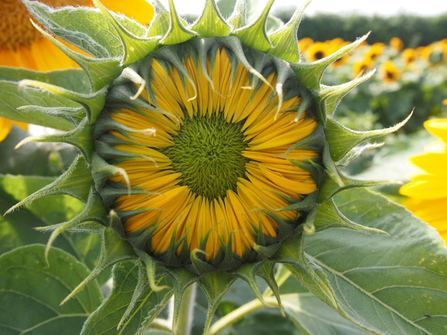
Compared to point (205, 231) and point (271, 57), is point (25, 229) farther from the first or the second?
point (271, 57)

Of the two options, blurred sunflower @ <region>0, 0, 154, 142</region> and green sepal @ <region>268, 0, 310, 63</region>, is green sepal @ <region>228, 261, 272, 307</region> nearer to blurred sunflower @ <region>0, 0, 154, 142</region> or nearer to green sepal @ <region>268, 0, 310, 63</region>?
green sepal @ <region>268, 0, 310, 63</region>

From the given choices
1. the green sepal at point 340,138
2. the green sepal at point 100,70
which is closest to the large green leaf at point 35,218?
the green sepal at point 100,70

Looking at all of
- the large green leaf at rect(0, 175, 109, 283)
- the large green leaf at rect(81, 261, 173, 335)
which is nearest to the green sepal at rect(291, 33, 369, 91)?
the large green leaf at rect(81, 261, 173, 335)

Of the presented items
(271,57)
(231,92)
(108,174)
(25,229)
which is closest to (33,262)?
(25,229)

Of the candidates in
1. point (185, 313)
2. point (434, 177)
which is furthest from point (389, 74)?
point (185, 313)

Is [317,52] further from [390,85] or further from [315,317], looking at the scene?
[315,317]
